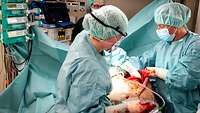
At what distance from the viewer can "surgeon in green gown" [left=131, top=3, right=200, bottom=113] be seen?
70.6 inches

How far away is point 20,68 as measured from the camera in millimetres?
2338

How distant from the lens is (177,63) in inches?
73.3

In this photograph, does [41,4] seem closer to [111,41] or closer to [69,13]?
[69,13]

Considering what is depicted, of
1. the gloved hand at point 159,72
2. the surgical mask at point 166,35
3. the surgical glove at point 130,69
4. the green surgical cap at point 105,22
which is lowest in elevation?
the surgical glove at point 130,69

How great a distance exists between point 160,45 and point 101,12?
0.89m

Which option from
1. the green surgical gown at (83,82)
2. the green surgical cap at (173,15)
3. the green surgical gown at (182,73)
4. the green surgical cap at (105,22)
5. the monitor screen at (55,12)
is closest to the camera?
the green surgical gown at (83,82)

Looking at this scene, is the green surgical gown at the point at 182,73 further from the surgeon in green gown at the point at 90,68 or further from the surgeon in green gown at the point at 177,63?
the surgeon in green gown at the point at 90,68

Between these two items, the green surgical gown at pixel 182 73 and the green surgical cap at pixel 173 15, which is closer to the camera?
the green surgical gown at pixel 182 73

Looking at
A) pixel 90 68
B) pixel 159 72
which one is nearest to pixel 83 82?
pixel 90 68

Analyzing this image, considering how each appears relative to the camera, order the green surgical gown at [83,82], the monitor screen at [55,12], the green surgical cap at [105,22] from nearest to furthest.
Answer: the green surgical gown at [83,82] → the green surgical cap at [105,22] → the monitor screen at [55,12]

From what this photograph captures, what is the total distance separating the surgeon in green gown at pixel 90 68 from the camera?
1.31 m

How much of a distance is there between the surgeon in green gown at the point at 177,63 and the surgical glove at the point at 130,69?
0.33 feet

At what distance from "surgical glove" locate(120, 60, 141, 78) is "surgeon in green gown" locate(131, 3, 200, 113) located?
101 mm

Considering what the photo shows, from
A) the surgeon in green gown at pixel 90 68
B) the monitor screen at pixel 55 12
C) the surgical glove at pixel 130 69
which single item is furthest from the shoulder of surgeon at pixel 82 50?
the monitor screen at pixel 55 12
